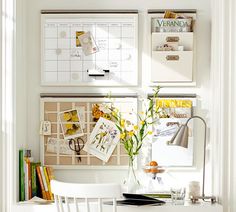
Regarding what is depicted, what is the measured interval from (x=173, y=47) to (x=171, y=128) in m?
0.53

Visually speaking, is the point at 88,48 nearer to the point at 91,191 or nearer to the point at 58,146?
the point at 58,146

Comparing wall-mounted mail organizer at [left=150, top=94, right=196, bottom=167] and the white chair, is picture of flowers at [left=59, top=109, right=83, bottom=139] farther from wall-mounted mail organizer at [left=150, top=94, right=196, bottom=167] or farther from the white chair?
the white chair

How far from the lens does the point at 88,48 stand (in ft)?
12.5

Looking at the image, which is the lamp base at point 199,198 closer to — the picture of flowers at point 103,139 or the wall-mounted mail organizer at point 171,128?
the wall-mounted mail organizer at point 171,128

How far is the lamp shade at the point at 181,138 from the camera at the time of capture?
3.54 meters

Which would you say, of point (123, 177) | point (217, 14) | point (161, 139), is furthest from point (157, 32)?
point (123, 177)

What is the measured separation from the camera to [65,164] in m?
3.80

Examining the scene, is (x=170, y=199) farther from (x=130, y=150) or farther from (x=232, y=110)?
(x=232, y=110)

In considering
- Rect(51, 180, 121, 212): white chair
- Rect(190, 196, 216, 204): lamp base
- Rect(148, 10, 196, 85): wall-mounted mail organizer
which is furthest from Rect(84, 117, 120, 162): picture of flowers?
Rect(51, 180, 121, 212): white chair

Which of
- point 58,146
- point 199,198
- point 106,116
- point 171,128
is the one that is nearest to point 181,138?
point 171,128

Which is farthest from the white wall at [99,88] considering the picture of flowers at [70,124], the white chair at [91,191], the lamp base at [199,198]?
the white chair at [91,191]

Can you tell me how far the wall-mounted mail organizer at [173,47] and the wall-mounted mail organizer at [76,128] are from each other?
0.27m

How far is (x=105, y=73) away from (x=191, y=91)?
0.58 metres

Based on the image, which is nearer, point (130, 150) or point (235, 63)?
point (235, 63)
